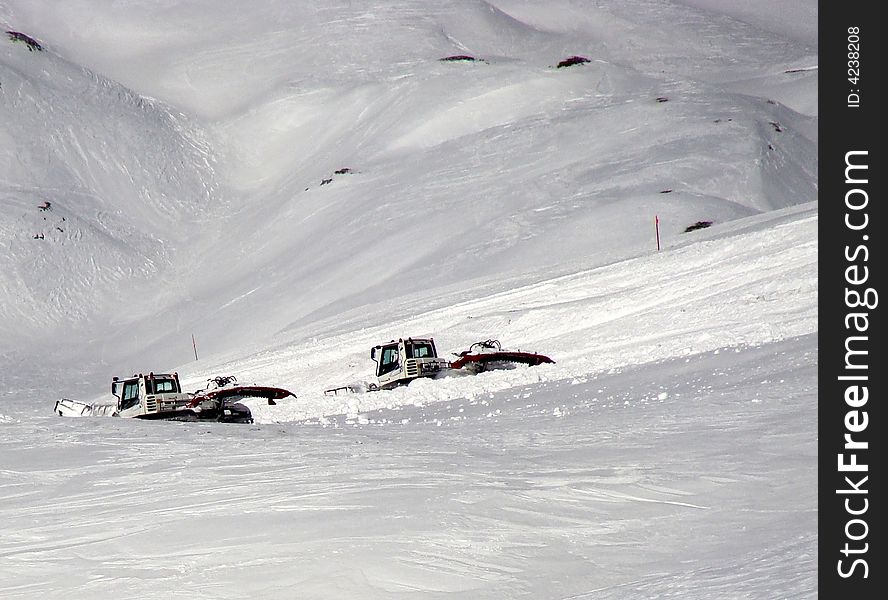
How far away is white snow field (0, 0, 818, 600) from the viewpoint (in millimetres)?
8500

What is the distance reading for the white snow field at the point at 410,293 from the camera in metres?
8.50

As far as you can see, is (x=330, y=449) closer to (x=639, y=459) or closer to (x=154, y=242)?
(x=639, y=459)

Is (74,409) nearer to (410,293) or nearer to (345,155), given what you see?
(410,293)

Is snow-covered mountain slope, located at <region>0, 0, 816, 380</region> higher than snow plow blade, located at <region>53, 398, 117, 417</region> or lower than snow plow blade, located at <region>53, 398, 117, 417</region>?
higher

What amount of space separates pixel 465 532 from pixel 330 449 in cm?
401

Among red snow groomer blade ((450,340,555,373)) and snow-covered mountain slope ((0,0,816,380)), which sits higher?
snow-covered mountain slope ((0,0,816,380))

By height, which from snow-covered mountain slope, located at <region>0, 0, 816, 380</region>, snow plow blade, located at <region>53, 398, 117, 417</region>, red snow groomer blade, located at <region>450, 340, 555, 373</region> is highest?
snow-covered mountain slope, located at <region>0, 0, 816, 380</region>
